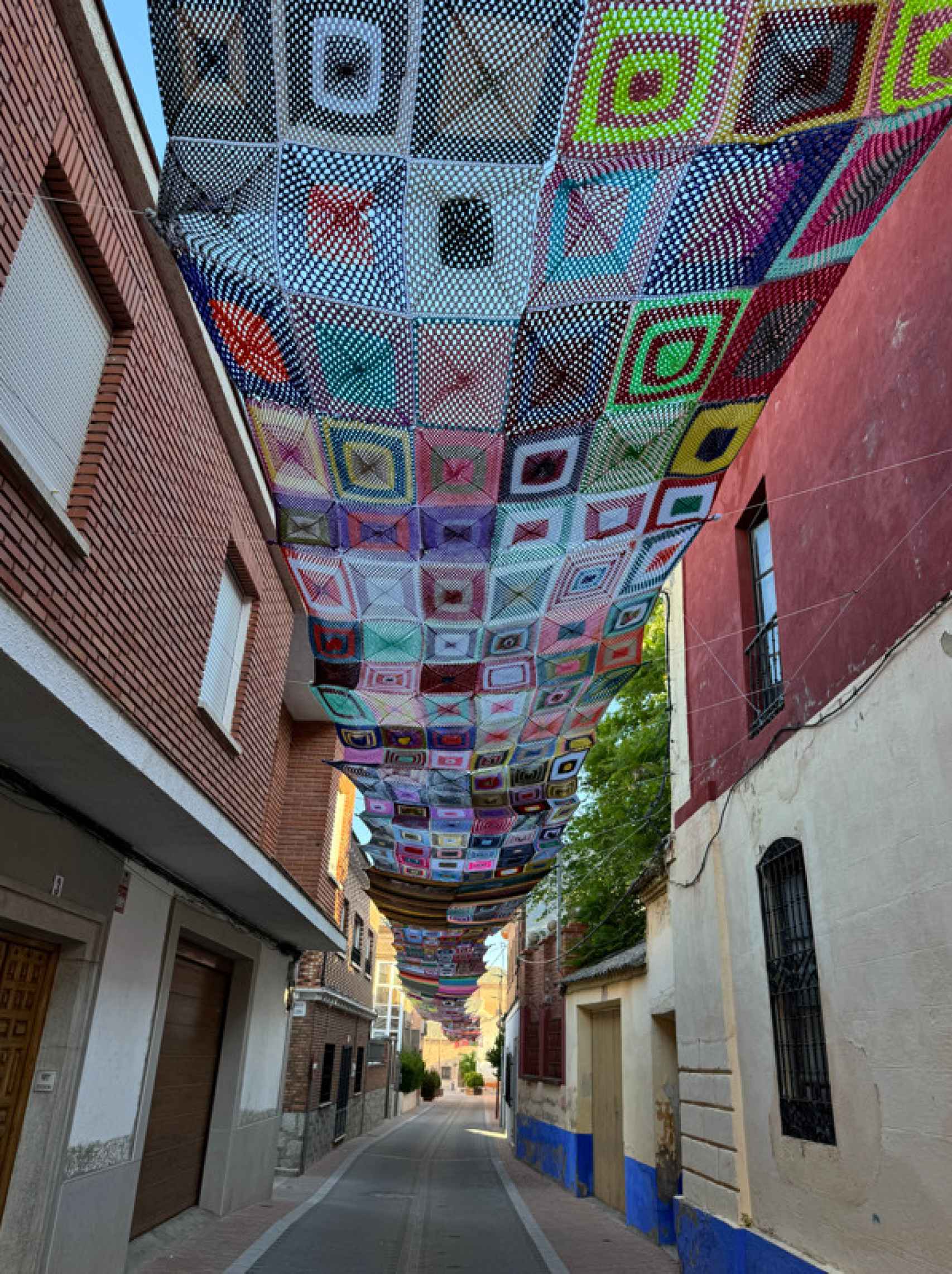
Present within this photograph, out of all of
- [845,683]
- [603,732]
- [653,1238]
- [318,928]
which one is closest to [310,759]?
[318,928]

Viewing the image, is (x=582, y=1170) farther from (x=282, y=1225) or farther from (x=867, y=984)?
(x=867, y=984)

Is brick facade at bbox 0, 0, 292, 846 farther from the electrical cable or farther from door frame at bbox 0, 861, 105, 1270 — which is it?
the electrical cable

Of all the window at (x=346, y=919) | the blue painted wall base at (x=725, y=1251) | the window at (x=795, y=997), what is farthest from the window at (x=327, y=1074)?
the window at (x=795, y=997)

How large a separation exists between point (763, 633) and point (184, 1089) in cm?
705

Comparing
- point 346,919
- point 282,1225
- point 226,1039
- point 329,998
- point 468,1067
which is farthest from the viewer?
point 468,1067

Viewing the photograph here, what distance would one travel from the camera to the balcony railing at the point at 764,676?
670cm

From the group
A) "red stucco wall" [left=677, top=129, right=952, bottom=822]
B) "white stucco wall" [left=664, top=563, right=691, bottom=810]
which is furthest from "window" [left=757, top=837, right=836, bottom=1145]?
"white stucco wall" [left=664, top=563, right=691, bottom=810]

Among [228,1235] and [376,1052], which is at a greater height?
[376,1052]

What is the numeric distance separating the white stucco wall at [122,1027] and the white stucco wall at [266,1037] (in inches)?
139

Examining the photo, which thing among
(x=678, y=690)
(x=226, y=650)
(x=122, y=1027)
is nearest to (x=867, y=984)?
(x=678, y=690)

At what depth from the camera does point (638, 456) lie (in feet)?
14.0

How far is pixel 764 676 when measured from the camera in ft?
23.1

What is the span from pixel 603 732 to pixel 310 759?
18.2 feet

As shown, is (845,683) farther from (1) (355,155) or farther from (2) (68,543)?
(2) (68,543)
